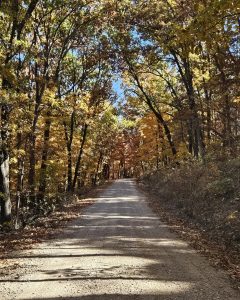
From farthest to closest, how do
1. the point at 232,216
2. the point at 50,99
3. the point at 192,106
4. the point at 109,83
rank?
1. the point at 109,83
2. the point at 192,106
3. the point at 50,99
4. the point at 232,216

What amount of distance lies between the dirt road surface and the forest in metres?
2.87

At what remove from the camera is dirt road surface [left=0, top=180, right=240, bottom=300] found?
6.64 m

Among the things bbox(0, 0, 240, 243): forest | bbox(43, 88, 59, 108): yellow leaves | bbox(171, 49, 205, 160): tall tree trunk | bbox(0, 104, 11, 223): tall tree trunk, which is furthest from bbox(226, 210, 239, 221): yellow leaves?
bbox(43, 88, 59, 108): yellow leaves

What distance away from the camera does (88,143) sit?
36.5 meters

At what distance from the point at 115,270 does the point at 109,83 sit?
25509mm

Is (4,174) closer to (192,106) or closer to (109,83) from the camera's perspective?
(192,106)

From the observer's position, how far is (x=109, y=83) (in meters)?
32.1

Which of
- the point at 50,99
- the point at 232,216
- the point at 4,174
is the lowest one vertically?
the point at 232,216

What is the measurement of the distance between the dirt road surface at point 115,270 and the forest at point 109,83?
113 inches

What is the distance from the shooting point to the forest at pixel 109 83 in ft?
41.4

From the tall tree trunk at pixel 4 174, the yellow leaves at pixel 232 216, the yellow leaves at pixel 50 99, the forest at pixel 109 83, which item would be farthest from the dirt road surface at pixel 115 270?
the yellow leaves at pixel 50 99

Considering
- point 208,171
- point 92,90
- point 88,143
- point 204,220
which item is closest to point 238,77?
point 204,220

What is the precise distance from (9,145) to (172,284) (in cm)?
1044

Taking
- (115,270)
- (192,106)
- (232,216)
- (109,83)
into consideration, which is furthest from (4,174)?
(109,83)
